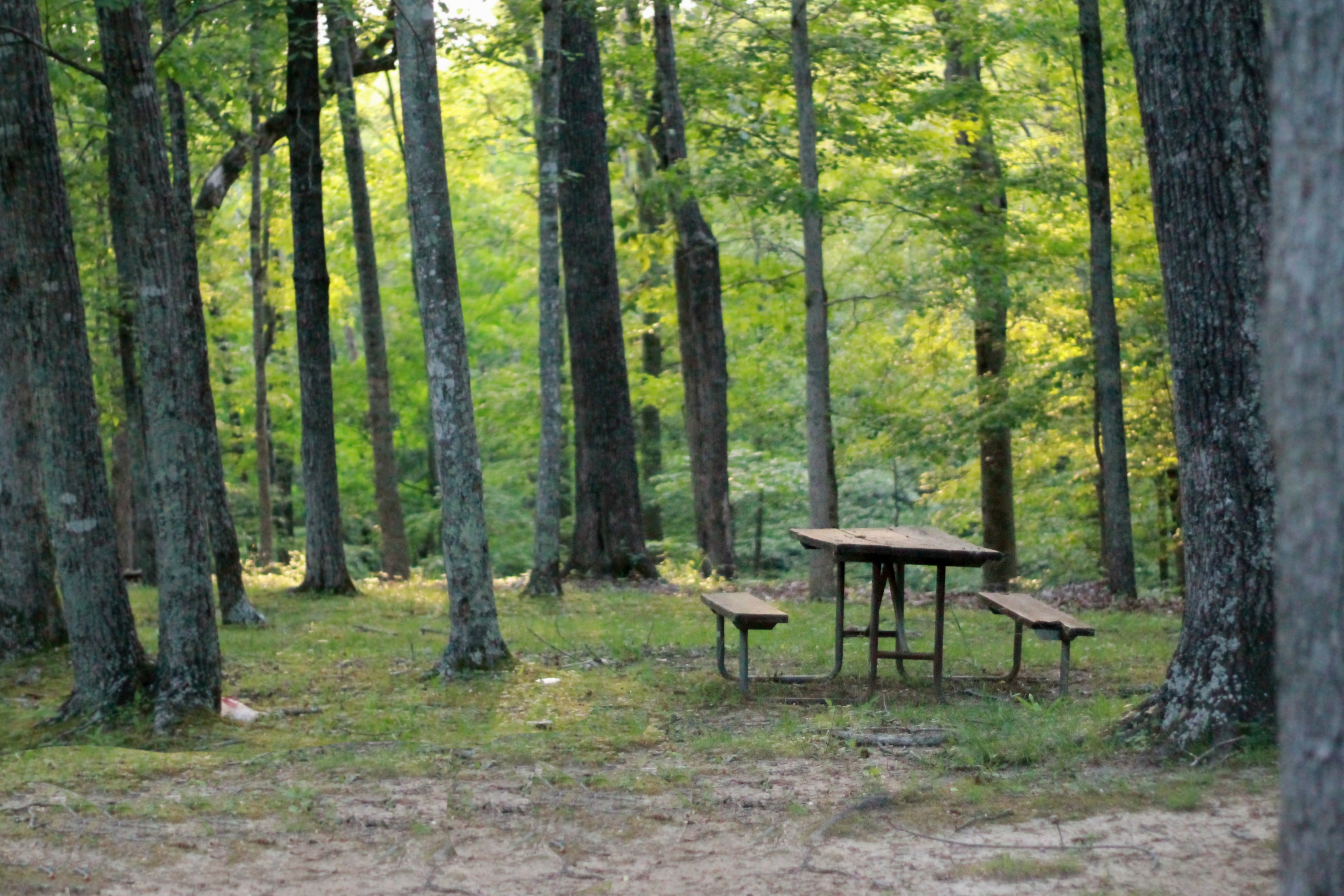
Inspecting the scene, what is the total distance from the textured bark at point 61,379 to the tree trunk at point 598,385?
9101 millimetres

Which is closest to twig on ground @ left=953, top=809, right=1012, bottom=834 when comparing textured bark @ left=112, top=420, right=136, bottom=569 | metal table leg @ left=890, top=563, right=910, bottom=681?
metal table leg @ left=890, top=563, right=910, bottom=681

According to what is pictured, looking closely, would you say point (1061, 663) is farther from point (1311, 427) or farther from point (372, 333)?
point (372, 333)

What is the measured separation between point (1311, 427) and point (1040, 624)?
17.8ft

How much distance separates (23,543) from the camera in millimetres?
10180

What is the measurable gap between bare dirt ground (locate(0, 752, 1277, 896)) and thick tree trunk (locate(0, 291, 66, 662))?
→ 467 centimetres

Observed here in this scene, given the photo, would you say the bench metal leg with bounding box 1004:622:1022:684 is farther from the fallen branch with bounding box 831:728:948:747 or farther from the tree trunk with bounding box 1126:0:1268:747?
the tree trunk with bounding box 1126:0:1268:747

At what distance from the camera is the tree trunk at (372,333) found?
50.6 ft

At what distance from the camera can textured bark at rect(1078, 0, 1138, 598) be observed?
14.0m

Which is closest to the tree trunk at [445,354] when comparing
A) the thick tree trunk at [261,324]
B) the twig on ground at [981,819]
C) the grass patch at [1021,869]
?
the twig on ground at [981,819]

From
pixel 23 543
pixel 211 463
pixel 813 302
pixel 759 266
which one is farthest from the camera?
pixel 759 266

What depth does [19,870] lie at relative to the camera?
4.73 metres

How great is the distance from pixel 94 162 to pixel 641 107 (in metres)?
7.58

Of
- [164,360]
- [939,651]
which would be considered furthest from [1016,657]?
[164,360]

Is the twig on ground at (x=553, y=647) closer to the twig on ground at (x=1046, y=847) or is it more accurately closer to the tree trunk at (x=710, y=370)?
the twig on ground at (x=1046, y=847)
